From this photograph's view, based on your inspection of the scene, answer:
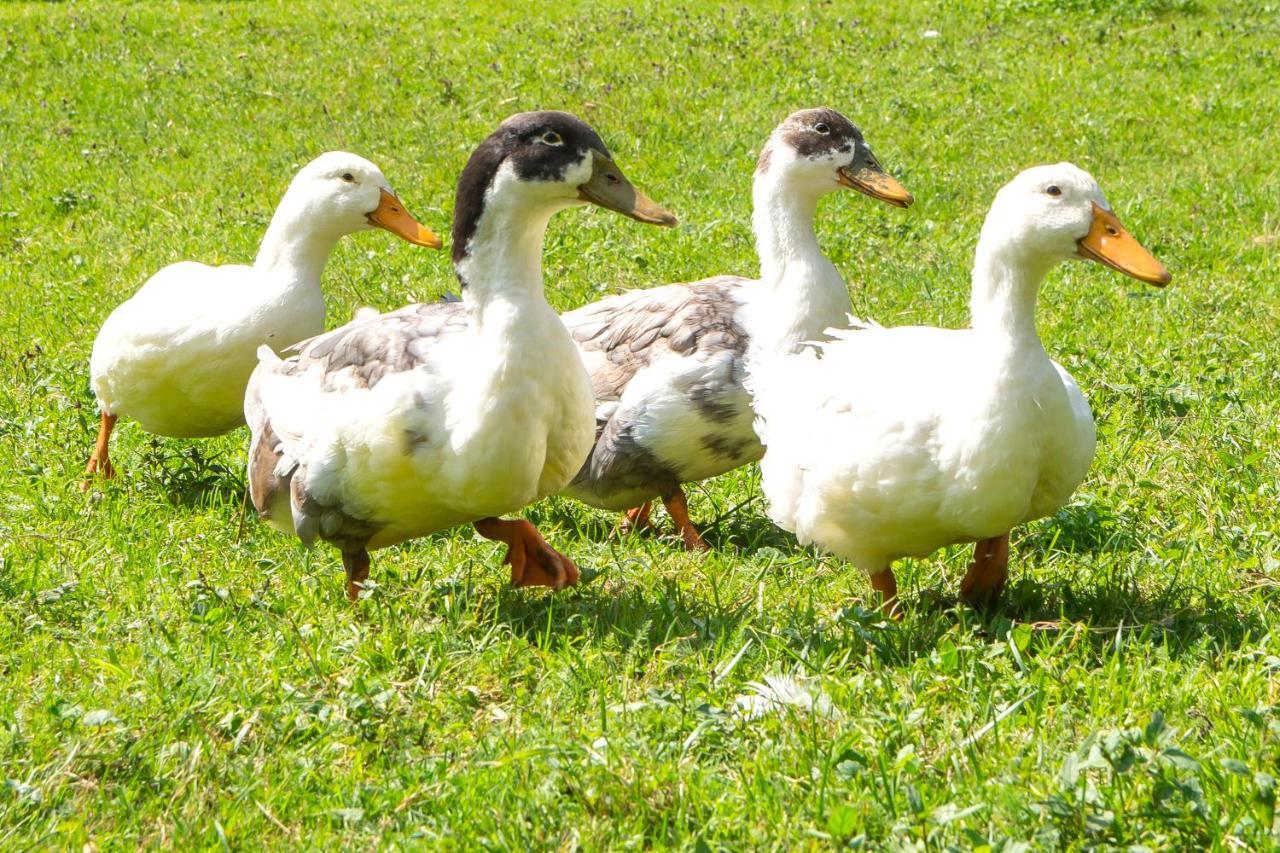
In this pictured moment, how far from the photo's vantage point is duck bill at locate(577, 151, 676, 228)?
432 centimetres

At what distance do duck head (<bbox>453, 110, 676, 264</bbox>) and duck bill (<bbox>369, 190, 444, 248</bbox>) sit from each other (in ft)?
4.87

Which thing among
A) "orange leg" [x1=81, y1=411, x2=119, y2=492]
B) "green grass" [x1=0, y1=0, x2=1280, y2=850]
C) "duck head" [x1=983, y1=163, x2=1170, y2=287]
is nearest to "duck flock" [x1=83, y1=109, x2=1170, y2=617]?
"duck head" [x1=983, y1=163, x2=1170, y2=287]

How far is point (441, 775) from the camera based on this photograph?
137 inches

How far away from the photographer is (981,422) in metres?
3.99

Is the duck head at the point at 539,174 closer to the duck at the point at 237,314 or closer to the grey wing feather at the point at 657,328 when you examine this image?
the grey wing feather at the point at 657,328

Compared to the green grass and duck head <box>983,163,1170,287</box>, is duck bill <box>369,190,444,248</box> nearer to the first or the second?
the green grass

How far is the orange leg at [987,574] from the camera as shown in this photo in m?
4.44

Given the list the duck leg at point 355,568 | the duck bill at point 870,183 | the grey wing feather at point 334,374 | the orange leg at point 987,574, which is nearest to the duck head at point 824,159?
the duck bill at point 870,183

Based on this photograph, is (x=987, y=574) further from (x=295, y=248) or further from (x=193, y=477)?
(x=193, y=477)

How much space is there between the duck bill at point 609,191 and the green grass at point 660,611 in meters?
1.25

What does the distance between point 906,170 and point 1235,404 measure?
15.3ft

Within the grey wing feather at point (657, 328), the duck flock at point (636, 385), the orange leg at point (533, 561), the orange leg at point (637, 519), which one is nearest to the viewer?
the duck flock at point (636, 385)

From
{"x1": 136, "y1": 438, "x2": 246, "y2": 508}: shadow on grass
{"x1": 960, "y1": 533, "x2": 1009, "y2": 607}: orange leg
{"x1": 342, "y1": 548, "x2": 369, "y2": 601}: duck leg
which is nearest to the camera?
{"x1": 960, "y1": 533, "x2": 1009, "y2": 607}: orange leg

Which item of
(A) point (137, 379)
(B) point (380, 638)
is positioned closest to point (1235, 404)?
(B) point (380, 638)
